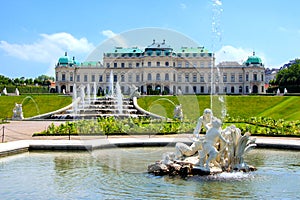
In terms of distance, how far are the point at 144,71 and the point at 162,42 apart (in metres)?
50.4

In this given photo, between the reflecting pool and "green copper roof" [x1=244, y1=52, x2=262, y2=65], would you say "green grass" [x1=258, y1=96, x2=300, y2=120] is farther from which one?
"green copper roof" [x1=244, y1=52, x2=262, y2=65]

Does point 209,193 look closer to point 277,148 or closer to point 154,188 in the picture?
point 154,188

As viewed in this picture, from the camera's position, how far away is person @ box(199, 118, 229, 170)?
35.5 ft

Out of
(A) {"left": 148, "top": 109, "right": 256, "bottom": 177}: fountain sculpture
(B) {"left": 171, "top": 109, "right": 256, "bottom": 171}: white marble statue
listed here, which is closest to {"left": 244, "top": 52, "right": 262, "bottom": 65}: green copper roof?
(A) {"left": 148, "top": 109, "right": 256, "bottom": 177}: fountain sculpture

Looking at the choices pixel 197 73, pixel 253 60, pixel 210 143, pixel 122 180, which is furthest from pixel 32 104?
pixel 253 60

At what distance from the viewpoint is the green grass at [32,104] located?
36469mm

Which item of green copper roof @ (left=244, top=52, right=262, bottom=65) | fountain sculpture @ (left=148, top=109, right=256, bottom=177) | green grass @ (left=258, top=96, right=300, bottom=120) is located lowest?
fountain sculpture @ (left=148, top=109, right=256, bottom=177)

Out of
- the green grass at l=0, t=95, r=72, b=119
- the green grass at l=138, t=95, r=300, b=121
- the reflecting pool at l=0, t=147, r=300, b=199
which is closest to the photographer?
the reflecting pool at l=0, t=147, r=300, b=199

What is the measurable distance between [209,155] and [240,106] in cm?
2900

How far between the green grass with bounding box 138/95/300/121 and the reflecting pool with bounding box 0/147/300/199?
1799 centimetres

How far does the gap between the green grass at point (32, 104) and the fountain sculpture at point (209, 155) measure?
84.7 feet

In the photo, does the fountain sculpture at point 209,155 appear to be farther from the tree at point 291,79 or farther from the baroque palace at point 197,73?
the tree at point 291,79

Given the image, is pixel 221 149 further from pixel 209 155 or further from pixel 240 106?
pixel 240 106

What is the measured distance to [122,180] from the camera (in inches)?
412
